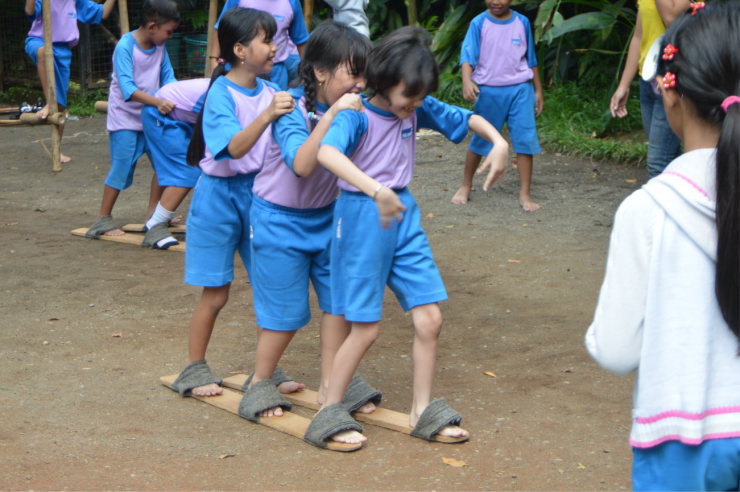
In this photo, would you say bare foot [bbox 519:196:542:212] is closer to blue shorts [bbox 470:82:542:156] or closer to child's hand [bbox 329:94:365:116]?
blue shorts [bbox 470:82:542:156]

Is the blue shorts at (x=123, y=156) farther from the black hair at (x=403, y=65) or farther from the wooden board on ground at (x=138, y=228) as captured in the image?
the black hair at (x=403, y=65)

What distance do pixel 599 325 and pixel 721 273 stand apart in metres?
0.23

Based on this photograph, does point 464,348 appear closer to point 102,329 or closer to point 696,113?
point 102,329

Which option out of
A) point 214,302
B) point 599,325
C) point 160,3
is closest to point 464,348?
point 214,302

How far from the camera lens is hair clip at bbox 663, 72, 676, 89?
1.37 meters

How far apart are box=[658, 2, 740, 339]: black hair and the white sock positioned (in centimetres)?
448

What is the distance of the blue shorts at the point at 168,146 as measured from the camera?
526 cm

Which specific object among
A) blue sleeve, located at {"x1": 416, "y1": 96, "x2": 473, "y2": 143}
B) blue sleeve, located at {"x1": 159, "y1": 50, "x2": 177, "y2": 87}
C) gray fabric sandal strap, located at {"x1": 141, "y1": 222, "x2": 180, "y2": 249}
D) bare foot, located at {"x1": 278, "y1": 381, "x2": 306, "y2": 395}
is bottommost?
gray fabric sandal strap, located at {"x1": 141, "y1": 222, "x2": 180, "y2": 249}

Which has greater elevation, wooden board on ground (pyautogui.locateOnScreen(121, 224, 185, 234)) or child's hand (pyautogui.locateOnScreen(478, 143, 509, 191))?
child's hand (pyautogui.locateOnScreen(478, 143, 509, 191))

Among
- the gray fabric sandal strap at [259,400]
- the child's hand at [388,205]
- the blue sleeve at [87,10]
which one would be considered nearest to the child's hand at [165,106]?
the blue sleeve at [87,10]

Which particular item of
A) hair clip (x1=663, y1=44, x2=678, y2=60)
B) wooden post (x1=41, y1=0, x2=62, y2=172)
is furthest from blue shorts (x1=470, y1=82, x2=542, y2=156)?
hair clip (x1=663, y1=44, x2=678, y2=60)

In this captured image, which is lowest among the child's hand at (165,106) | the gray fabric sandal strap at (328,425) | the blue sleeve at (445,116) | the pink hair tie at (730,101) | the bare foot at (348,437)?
the bare foot at (348,437)

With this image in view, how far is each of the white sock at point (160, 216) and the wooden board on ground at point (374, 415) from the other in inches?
92.5

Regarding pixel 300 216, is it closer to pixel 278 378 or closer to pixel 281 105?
pixel 281 105
